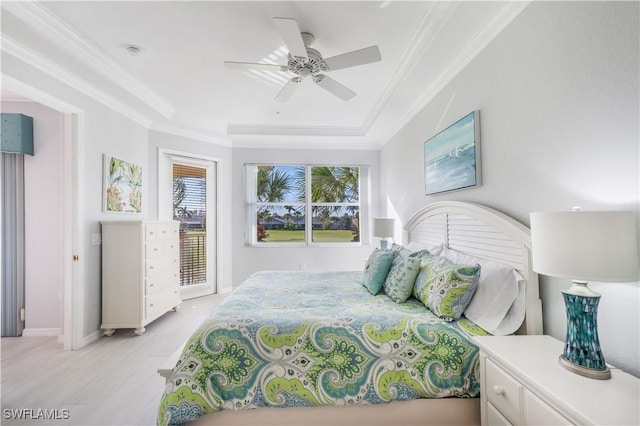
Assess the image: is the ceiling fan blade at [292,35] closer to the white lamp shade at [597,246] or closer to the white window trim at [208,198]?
the white lamp shade at [597,246]

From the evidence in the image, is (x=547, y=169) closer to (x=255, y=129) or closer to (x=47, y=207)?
(x=255, y=129)

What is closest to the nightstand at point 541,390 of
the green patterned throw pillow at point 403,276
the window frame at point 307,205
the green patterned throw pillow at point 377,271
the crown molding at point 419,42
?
the green patterned throw pillow at point 403,276

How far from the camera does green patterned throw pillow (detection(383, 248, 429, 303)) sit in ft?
6.67

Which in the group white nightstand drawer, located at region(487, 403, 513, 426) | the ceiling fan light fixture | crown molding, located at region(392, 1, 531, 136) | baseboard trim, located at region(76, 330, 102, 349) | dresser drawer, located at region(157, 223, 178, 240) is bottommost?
baseboard trim, located at region(76, 330, 102, 349)

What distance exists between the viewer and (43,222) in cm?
300

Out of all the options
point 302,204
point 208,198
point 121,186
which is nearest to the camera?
point 121,186

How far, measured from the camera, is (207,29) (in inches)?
83.5

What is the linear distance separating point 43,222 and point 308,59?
3.22 m

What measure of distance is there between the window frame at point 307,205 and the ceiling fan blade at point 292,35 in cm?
289

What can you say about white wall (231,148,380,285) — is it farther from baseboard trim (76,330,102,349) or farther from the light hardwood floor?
baseboard trim (76,330,102,349)

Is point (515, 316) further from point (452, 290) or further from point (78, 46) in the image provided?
point (78, 46)

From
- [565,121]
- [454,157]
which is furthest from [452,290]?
[454,157]

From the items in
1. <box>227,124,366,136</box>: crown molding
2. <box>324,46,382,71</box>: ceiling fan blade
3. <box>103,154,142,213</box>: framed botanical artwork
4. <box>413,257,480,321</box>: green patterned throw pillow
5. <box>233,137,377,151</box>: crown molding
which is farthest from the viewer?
<box>233,137,377,151</box>: crown molding

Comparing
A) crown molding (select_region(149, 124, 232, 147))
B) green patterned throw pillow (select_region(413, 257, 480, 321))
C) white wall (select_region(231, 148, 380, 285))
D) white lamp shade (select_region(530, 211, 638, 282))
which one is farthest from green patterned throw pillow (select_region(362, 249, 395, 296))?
crown molding (select_region(149, 124, 232, 147))
